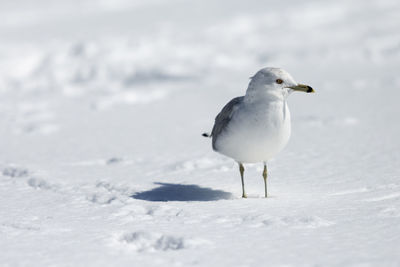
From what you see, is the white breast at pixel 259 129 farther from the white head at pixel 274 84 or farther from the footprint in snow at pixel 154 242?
the footprint in snow at pixel 154 242

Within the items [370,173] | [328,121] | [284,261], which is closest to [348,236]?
[284,261]

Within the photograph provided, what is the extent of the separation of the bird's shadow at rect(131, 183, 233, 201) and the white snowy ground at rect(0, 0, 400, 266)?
21mm

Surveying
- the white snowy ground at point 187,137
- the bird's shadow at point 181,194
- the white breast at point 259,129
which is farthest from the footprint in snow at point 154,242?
the white breast at point 259,129

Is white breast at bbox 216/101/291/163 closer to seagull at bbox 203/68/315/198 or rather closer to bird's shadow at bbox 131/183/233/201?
seagull at bbox 203/68/315/198

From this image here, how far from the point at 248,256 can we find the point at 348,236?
703 mm

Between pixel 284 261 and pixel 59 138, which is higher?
pixel 59 138

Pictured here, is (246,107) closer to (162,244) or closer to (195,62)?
(162,244)

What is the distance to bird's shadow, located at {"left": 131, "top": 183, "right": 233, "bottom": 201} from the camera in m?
5.09

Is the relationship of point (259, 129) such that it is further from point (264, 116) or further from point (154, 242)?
point (154, 242)

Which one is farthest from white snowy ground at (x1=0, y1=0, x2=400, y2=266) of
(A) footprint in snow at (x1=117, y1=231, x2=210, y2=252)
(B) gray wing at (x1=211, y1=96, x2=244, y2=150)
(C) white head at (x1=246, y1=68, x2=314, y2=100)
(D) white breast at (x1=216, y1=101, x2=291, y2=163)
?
(C) white head at (x1=246, y1=68, x2=314, y2=100)

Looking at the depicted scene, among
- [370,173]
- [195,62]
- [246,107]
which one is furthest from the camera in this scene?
[195,62]

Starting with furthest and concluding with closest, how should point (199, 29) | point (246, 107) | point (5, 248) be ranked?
point (199, 29), point (246, 107), point (5, 248)

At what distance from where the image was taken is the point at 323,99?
32.2 feet

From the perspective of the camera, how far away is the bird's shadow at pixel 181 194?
200 inches
